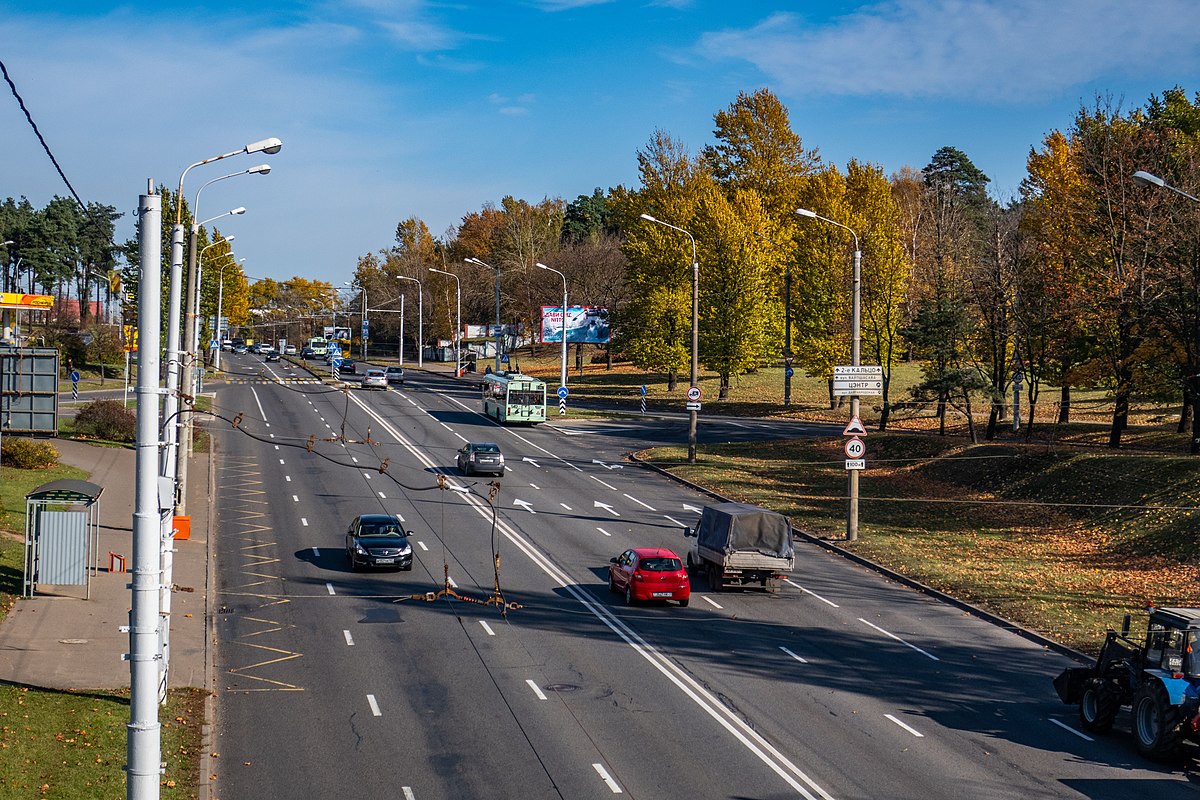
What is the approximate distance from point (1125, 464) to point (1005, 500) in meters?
4.16

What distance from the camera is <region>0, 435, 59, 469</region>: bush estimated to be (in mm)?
40938

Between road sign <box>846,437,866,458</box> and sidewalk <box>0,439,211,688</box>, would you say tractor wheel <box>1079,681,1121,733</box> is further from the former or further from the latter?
road sign <box>846,437,866,458</box>

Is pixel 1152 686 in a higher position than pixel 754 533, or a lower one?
lower

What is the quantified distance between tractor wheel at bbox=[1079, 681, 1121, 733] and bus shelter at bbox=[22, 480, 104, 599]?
20.8 metres

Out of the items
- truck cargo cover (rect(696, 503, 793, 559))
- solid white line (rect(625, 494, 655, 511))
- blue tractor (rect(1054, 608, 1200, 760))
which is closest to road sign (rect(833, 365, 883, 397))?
truck cargo cover (rect(696, 503, 793, 559))

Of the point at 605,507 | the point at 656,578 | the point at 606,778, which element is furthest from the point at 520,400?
the point at 606,778

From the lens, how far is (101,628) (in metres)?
23.5

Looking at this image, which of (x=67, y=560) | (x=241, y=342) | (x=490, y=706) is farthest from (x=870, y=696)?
(x=241, y=342)

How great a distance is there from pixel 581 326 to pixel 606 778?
8093cm

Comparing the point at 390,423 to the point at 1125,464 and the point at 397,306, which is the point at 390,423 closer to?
the point at 1125,464

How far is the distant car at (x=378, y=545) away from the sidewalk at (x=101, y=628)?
3.85 metres

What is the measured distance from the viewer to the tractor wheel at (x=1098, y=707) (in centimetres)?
1809

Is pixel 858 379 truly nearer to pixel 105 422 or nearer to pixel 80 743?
pixel 80 743

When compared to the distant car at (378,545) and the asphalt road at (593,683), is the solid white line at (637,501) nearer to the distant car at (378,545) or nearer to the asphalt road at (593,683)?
the asphalt road at (593,683)
